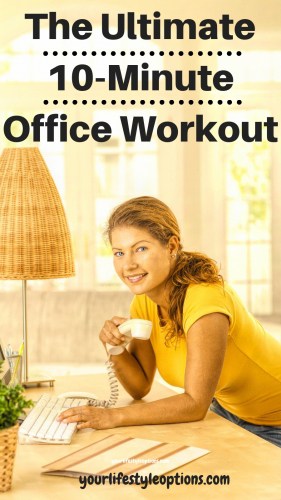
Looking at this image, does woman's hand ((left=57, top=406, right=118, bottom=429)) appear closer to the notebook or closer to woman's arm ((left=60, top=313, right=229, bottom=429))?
woman's arm ((left=60, top=313, right=229, bottom=429))

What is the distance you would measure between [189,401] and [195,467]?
40 centimetres

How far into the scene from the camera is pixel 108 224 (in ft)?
8.59

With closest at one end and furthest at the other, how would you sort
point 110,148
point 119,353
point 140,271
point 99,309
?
point 140,271 → point 119,353 → point 99,309 → point 110,148

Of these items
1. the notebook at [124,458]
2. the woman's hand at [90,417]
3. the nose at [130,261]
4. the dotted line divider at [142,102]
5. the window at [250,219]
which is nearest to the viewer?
the notebook at [124,458]

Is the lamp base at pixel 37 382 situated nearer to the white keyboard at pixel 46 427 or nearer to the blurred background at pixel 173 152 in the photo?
the white keyboard at pixel 46 427

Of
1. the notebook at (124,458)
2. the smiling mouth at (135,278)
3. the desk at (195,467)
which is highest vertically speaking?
the smiling mouth at (135,278)

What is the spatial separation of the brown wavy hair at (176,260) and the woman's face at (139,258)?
2 cm

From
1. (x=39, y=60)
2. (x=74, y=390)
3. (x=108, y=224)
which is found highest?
→ (x=39, y=60)

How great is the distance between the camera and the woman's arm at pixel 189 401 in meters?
2.31

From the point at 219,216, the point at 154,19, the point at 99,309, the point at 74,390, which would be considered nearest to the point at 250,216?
the point at 219,216

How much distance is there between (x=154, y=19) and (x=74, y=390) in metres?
4.94

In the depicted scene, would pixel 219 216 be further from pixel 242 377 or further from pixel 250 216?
pixel 242 377

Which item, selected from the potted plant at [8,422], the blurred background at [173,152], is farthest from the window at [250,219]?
the potted plant at [8,422]

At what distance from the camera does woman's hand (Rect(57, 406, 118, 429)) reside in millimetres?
2287
